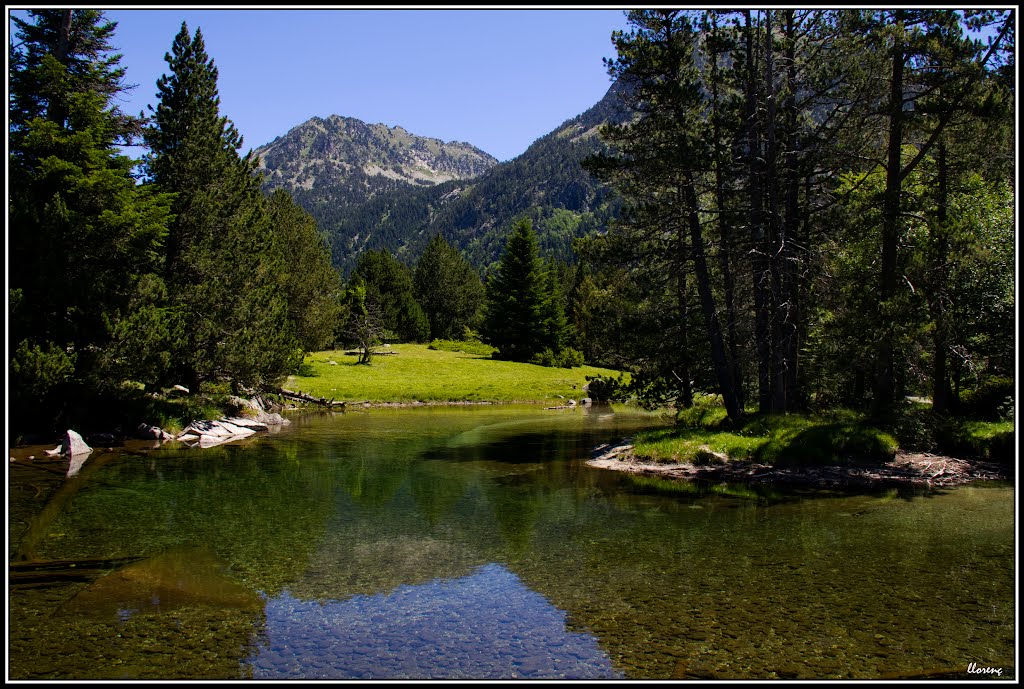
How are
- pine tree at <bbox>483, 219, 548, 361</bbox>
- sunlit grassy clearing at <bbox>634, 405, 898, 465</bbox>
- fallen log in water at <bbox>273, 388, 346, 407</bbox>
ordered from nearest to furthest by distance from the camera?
sunlit grassy clearing at <bbox>634, 405, 898, 465</bbox> < fallen log in water at <bbox>273, 388, 346, 407</bbox> < pine tree at <bbox>483, 219, 548, 361</bbox>

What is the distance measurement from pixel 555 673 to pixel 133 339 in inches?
787

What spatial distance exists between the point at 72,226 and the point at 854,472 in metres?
23.0

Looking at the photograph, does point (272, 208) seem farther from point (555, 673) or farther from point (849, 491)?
point (555, 673)

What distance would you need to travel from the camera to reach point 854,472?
16.5 metres

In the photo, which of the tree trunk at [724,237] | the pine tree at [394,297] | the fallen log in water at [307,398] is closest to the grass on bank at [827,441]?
the tree trunk at [724,237]

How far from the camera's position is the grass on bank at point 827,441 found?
17406mm

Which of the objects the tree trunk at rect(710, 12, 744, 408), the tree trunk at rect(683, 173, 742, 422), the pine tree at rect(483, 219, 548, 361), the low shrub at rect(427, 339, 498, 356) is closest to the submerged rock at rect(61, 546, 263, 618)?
the tree trunk at rect(683, 173, 742, 422)

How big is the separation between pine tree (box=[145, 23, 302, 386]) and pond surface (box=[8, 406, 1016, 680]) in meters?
12.0

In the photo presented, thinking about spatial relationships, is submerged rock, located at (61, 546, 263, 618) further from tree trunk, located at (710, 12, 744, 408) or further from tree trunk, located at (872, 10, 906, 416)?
tree trunk, located at (710, 12, 744, 408)

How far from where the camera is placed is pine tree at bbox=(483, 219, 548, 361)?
66188mm

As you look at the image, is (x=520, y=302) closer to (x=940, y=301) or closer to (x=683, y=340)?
(x=683, y=340)

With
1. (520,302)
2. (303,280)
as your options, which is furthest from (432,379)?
(520,302)

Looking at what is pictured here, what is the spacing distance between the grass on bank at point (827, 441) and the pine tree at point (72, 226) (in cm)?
1706

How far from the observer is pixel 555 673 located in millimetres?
6684
